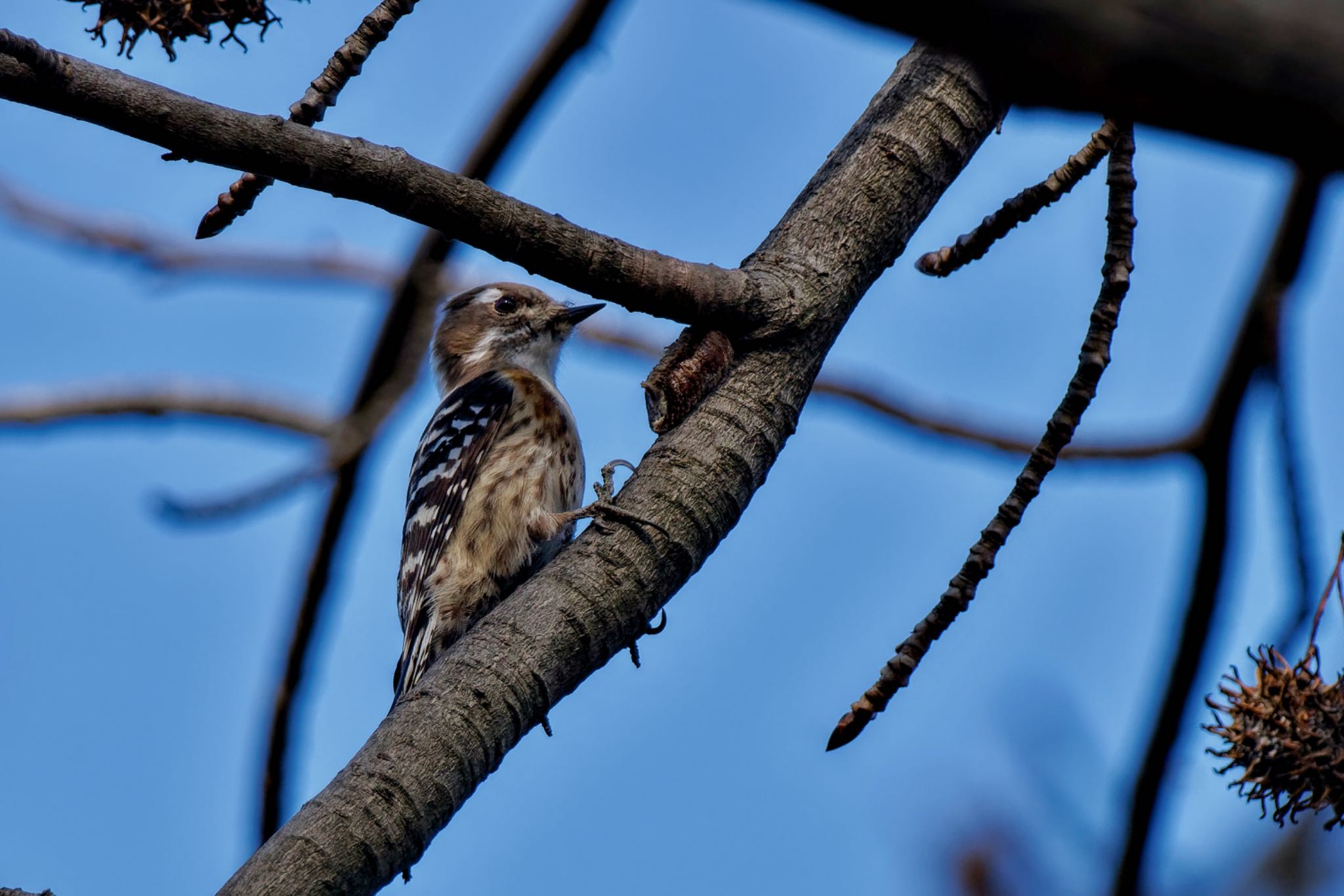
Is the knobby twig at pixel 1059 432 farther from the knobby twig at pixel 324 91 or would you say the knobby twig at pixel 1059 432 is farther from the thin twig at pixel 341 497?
the thin twig at pixel 341 497

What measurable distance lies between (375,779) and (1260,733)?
7.00 feet

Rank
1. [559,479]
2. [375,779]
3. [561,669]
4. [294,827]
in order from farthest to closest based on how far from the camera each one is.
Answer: [559,479]
[561,669]
[375,779]
[294,827]

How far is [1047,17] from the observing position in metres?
0.89

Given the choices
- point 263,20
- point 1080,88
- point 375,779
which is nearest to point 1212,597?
point 375,779

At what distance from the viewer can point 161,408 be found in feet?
17.8

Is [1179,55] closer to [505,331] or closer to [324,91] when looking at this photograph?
[324,91]

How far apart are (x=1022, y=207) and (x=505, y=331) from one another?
3.86 m

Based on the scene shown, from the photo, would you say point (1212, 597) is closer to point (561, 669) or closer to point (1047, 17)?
point (561, 669)

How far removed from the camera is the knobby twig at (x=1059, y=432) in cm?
303

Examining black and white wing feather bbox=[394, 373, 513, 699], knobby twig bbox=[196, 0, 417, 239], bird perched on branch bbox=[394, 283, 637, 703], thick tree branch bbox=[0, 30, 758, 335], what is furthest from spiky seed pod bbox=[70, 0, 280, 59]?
black and white wing feather bbox=[394, 373, 513, 699]

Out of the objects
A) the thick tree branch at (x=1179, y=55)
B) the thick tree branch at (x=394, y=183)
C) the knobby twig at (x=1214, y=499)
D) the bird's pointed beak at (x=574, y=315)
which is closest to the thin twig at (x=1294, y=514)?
the knobby twig at (x=1214, y=499)

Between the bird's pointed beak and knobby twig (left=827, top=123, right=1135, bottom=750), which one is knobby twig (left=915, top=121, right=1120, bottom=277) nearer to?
knobby twig (left=827, top=123, right=1135, bottom=750)

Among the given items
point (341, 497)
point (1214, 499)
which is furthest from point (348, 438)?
point (1214, 499)

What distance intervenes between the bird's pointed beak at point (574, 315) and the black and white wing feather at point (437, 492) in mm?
568
